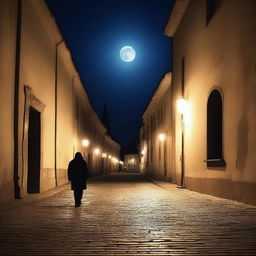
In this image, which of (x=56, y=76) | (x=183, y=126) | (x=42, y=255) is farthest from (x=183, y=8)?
(x=42, y=255)

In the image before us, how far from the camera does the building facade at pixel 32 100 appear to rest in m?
10.9

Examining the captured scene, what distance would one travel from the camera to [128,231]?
254 inches

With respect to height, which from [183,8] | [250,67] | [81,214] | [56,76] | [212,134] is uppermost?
[183,8]

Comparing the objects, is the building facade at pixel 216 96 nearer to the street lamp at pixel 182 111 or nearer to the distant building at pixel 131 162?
the street lamp at pixel 182 111

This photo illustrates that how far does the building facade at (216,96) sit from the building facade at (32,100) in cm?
570

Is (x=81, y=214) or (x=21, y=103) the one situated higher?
(x=21, y=103)

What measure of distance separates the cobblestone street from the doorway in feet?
16.5

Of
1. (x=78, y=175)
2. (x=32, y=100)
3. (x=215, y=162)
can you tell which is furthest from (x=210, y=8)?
(x=78, y=175)

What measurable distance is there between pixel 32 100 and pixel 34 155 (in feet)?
7.57

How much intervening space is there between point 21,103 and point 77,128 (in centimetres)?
1560

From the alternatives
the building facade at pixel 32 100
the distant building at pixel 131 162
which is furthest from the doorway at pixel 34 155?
the distant building at pixel 131 162

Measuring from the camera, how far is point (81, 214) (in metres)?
8.71

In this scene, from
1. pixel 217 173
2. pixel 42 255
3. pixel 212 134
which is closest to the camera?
pixel 42 255

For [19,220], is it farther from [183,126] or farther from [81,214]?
[183,126]
